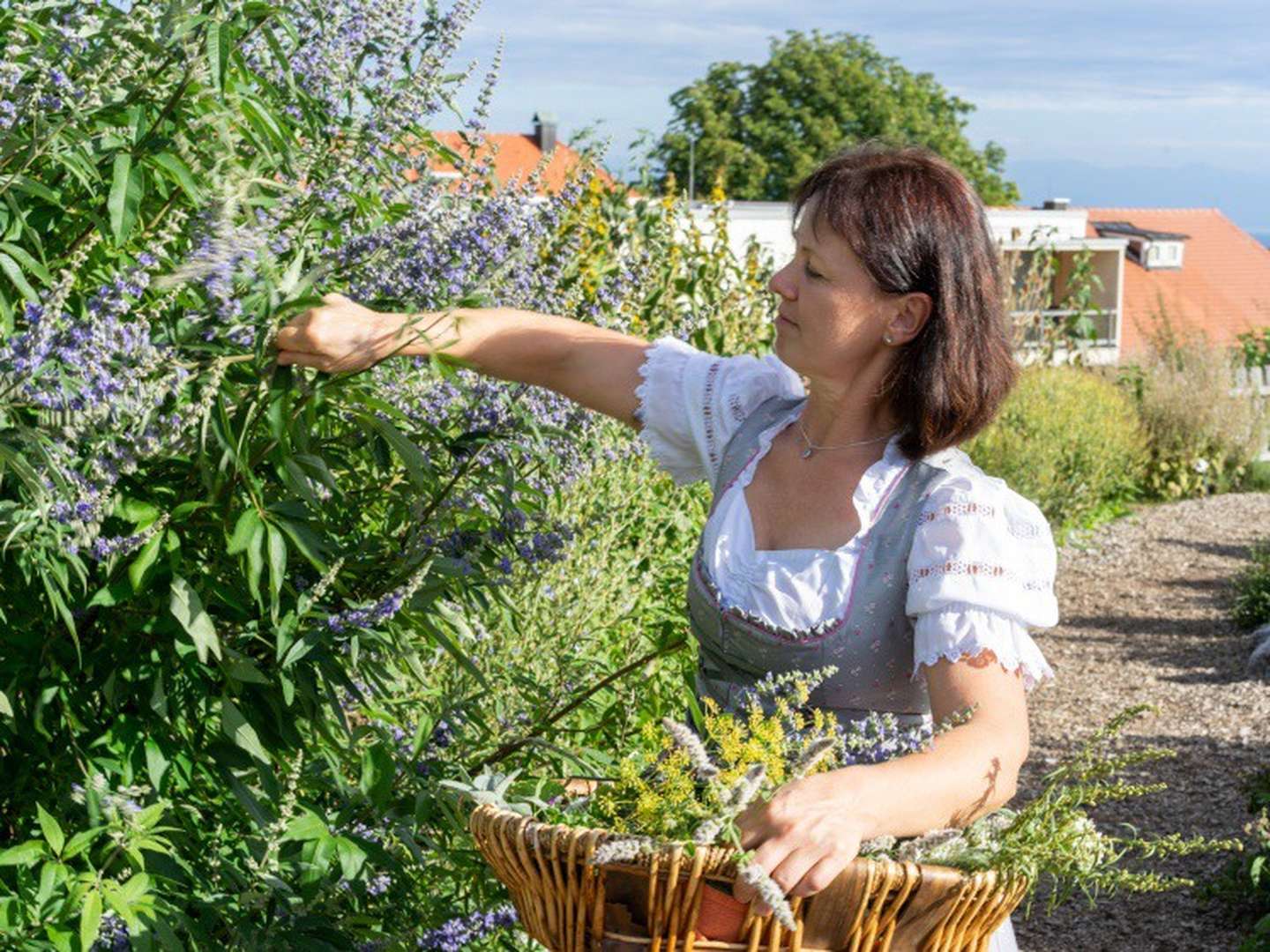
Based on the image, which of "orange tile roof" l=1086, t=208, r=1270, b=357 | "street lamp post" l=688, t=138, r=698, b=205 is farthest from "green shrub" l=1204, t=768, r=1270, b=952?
"orange tile roof" l=1086, t=208, r=1270, b=357

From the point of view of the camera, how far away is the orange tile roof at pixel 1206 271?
1561 inches

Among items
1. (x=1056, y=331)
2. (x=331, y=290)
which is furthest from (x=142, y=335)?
(x=1056, y=331)

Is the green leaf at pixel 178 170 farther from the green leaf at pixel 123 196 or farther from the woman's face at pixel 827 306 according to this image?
the woman's face at pixel 827 306

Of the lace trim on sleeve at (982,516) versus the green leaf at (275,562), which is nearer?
the green leaf at (275,562)

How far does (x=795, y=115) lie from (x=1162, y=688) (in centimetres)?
4572

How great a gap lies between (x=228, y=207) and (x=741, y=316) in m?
5.08

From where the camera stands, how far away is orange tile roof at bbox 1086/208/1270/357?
3966 cm

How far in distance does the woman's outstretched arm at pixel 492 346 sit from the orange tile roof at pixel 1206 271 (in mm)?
37263

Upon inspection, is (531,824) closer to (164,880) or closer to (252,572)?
(252,572)

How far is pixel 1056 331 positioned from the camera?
1460cm

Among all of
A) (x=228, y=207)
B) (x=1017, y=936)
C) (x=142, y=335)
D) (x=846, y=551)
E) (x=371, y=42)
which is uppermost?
(x=371, y=42)

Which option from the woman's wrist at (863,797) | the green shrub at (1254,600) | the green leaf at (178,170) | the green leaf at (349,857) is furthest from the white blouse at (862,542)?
the green shrub at (1254,600)

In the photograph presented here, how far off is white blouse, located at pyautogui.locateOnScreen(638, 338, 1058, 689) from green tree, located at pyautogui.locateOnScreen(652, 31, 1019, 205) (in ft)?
159

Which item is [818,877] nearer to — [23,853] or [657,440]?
[23,853]
